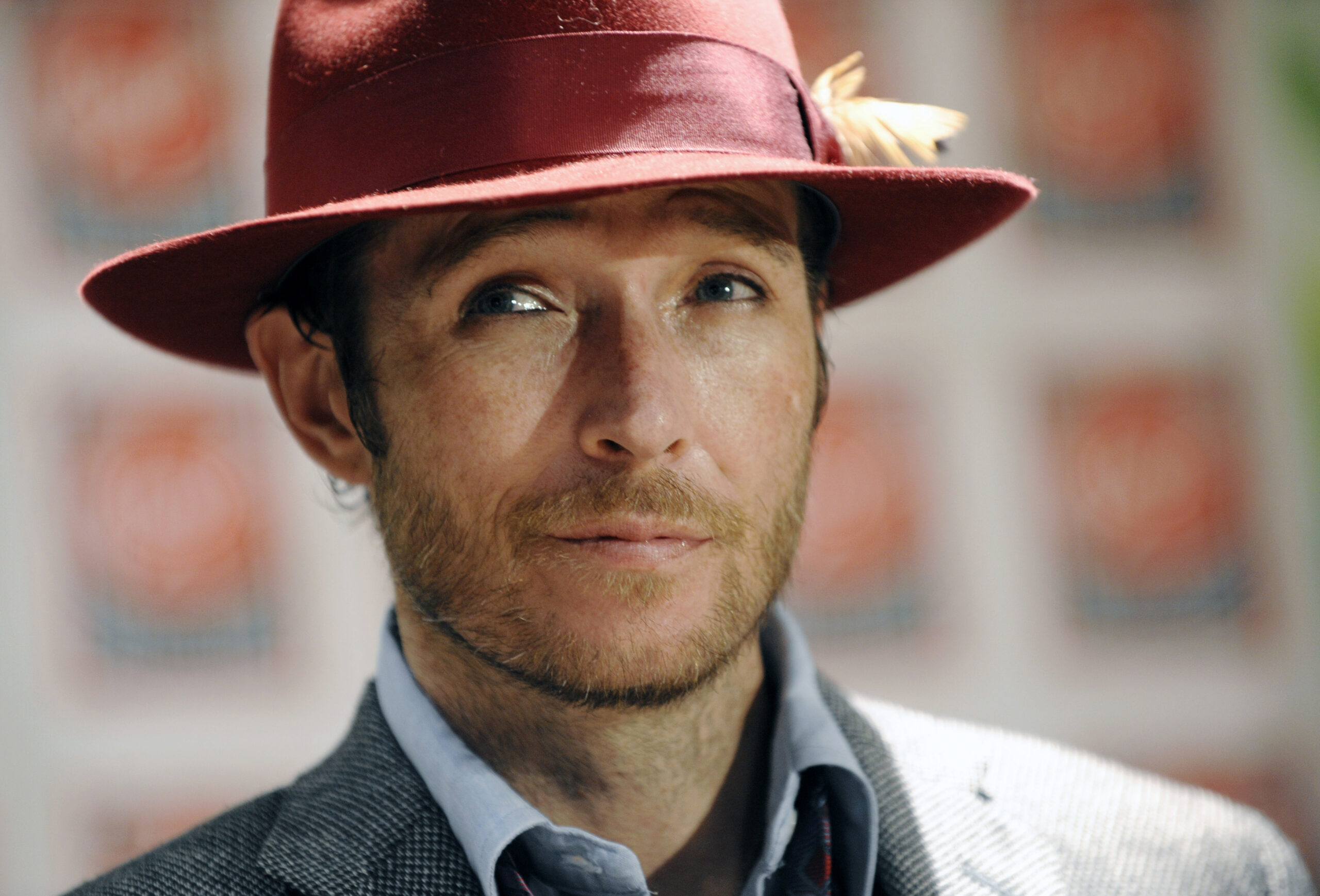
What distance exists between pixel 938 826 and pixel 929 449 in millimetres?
1664

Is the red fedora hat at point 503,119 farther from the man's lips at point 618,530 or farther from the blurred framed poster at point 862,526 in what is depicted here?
the blurred framed poster at point 862,526

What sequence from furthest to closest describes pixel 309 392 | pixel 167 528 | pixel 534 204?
pixel 167 528 → pixel 309 392 → pixel 534 204

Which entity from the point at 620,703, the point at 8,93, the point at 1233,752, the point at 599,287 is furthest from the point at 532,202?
the point at 1233,752

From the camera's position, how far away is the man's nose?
3.44ft

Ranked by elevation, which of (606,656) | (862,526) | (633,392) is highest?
(633,392)

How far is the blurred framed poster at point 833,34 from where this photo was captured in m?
2.80

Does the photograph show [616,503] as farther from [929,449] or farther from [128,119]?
[128,119]

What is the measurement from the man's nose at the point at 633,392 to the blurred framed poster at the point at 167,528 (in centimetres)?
184

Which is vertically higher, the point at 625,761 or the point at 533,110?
the point at 533,110

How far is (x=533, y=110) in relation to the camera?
3.38 feet

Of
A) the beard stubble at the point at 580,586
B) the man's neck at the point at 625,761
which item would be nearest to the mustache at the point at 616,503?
the beard stubble at the point at 580,586

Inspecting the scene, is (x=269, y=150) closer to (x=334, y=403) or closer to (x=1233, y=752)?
(x=334, y=403)

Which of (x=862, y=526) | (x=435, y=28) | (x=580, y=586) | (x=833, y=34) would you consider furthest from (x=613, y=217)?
(x=833, y=34)

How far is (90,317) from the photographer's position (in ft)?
8.81
